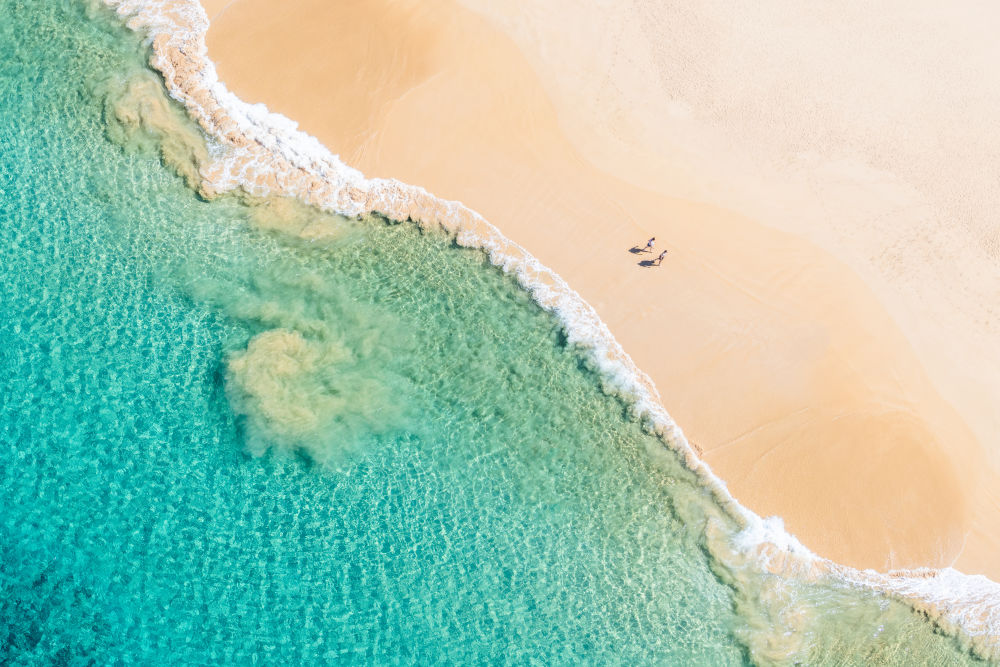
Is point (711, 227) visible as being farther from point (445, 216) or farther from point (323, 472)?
point (323, 472)

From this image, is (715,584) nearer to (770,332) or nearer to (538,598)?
(538,598)

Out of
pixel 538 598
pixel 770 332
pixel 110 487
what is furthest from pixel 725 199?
pixel 110 487

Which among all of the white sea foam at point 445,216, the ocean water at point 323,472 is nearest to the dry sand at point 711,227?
the white sea foam at point 445,216

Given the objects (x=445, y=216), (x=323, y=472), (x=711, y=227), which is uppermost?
(x=711, y=227)

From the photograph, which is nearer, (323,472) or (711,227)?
(323,472)

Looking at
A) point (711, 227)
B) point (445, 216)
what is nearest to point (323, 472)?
point (445, 216)

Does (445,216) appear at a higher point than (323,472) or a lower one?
higher

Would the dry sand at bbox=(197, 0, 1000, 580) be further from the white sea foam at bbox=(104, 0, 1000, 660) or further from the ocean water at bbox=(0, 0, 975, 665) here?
the ocean water at bbox=(0, 0, 975, 665)
